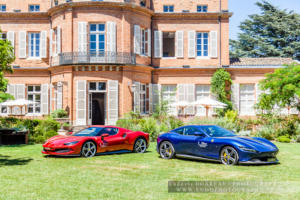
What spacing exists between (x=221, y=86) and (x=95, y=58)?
9012 mm

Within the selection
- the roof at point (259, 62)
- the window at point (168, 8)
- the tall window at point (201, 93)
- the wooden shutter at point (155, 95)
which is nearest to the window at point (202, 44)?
the roof at point (259, 62)

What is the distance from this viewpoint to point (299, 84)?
704 inches

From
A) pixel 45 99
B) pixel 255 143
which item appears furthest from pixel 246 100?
pixel 255 143

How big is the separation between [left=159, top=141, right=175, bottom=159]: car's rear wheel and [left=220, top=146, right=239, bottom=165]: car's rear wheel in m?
1.68

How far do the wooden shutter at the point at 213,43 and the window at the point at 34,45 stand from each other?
41.7 feet

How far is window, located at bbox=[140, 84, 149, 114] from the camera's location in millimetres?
24344

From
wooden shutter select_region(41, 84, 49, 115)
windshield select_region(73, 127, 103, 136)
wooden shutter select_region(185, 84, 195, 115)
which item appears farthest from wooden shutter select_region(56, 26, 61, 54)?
windshield select_region(73, 127, 103, 136)

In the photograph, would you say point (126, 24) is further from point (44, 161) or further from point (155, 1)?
point (44, 161)

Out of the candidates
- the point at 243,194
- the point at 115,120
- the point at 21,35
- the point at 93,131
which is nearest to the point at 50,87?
the point at 21,35

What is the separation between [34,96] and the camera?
26.2m

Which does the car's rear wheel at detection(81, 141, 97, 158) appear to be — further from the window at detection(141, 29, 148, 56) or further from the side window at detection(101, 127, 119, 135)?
the window at detection(141, 29, 148, 56)

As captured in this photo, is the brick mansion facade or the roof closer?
the brick mansion facade

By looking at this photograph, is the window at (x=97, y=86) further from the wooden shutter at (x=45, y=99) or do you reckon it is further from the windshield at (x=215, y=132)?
the windshield at (x=215, y=132)

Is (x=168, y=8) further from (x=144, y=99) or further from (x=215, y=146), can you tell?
(x=215, y=146)
